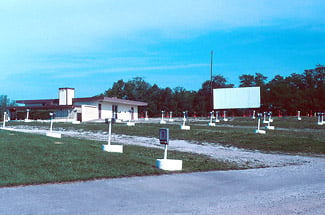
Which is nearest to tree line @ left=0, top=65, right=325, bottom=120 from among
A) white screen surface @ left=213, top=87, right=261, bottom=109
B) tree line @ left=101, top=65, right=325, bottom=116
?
tree line @ left=101, top=65, right=325, bottom=116

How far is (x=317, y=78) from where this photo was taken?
277ft

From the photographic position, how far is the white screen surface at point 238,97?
5538 cm

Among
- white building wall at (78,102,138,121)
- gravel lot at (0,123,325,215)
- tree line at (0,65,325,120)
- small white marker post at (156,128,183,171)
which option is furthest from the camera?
tree line at (0,65,325,120)

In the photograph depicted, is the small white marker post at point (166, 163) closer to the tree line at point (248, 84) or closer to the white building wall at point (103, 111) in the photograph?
the white building wall at point (103, 111)

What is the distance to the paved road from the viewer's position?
760 centimetres

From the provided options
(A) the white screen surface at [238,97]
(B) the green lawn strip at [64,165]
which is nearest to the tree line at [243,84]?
(A) the white screen surface at [238,97]

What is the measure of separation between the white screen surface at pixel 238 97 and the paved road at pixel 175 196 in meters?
43.8

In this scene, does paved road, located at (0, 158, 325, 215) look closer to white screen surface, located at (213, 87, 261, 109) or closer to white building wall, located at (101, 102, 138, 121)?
white building wall, located at (101, 102, 138, 121)

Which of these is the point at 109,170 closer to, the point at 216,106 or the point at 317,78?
the point at 216,106

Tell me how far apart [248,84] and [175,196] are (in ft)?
263

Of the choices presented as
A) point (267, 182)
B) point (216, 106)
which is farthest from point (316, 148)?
point (216, 106)

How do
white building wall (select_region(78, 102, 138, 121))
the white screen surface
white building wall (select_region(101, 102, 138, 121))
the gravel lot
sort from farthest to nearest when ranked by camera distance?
the white screen surface → white building wall (select_region(101, 102, 138, 121)) → white building wall (select_region(78, 102, 138, 121)) → the gravel lot

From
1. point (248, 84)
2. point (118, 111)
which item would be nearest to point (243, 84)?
point (248, 84)

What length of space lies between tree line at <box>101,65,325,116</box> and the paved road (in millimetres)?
54177
